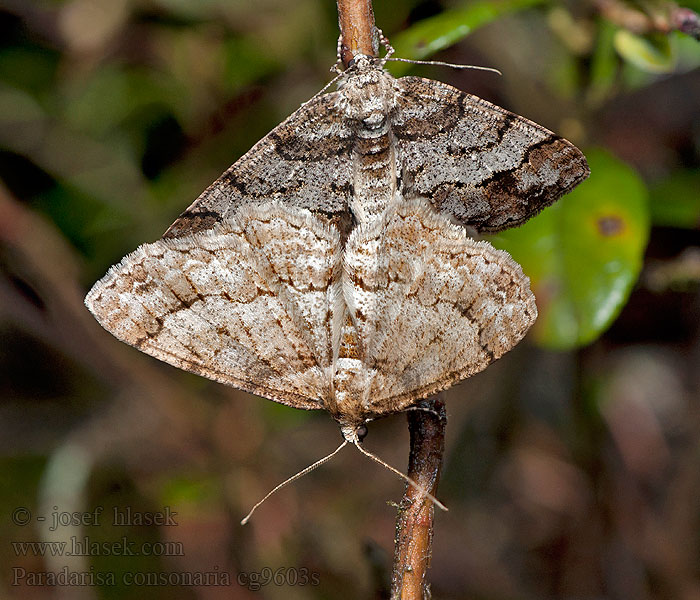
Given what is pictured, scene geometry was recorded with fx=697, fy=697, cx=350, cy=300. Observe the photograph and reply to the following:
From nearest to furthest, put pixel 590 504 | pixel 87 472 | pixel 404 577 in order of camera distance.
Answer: pixel 404 577 → pixel 87 472 → pixel 590 504

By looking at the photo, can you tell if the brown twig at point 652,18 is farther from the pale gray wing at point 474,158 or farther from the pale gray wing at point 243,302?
the pale gray wing at point 243,302

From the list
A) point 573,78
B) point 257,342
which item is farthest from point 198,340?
point 573,78

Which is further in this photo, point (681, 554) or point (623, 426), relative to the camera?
point (623, 426)

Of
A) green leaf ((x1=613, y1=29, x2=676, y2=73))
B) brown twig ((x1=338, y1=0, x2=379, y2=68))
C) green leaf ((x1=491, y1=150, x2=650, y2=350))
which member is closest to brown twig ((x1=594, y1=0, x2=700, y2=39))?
green leaf ((x1=613, y1=29, x2=676, y2=73))

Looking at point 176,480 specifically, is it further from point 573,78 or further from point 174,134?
point 573,78

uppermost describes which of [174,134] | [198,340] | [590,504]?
[174,134]

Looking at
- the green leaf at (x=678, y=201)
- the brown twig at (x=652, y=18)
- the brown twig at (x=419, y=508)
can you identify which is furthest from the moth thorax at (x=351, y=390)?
the green leaf at (x=678, y=201)

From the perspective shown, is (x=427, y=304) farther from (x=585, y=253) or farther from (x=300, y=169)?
(x=585, y=253)
